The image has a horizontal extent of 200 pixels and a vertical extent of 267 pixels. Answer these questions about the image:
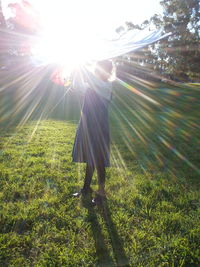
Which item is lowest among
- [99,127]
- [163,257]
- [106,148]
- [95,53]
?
[163,257]

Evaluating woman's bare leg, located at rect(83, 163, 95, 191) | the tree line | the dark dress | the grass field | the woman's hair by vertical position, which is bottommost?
the grass field

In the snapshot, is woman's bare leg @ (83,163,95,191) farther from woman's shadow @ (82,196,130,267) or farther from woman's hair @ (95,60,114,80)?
woman's hair @ (95,60,114,80)

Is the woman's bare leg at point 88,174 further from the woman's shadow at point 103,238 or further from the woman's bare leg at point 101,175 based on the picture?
the woman's shadow at point 103,238

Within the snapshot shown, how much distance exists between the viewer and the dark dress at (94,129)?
121 inches

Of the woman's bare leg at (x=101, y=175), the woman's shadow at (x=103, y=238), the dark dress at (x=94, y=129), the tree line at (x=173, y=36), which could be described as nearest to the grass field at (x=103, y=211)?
the woman's shadow at (x=103, y=238)

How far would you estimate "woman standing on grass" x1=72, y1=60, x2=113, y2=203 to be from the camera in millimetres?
2984

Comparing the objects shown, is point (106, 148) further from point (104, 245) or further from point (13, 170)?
point (13, 170)

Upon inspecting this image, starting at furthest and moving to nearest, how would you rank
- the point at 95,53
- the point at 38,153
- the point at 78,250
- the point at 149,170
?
the point at 38,153 → the point at 149,170 → the point at 95,53 → the point at 78,250

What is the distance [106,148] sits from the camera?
10.4 feet

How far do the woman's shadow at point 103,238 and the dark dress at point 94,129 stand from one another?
0.64 m

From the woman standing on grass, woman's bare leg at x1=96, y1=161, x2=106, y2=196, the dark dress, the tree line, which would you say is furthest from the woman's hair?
the tree line

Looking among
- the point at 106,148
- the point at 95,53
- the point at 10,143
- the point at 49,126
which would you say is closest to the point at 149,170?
the point at 106,148

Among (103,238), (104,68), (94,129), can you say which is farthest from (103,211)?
(104,68)

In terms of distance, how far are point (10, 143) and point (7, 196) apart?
2.97 m
